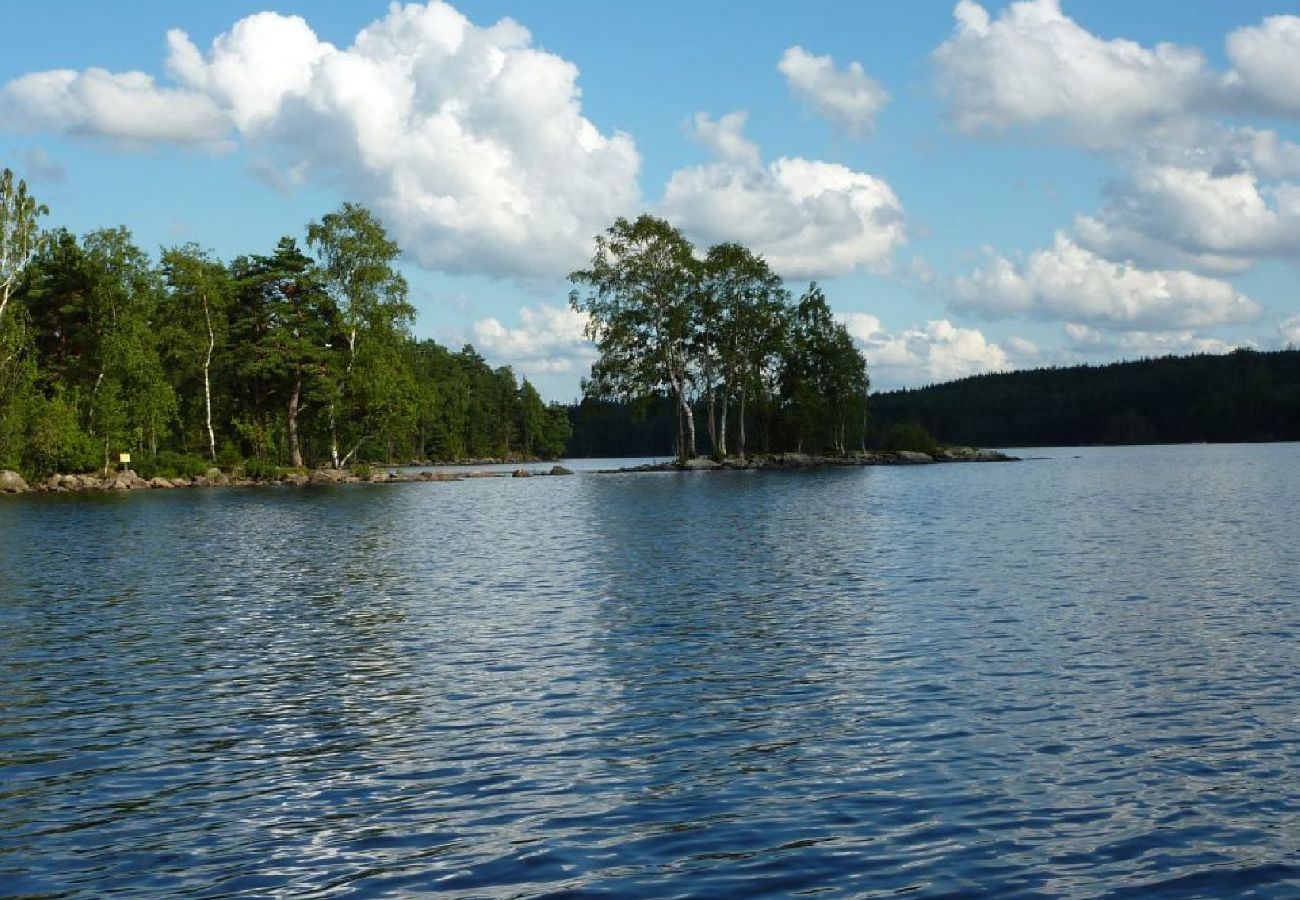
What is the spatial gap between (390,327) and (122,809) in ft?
319

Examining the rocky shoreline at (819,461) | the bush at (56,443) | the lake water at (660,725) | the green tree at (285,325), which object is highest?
the green tree at (285,325)

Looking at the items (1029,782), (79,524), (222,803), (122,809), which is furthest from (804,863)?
(79,524)

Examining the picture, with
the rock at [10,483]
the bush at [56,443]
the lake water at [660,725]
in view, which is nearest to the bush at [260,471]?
the bush at [56,443]

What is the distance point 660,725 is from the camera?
17797mm

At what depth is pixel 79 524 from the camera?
60656mm

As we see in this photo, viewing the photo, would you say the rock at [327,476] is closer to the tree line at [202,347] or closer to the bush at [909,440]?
A: the tree line at [202,347]

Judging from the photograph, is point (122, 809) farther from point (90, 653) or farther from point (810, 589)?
point (810, 589)

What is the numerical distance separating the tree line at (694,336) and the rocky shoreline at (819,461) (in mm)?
1940

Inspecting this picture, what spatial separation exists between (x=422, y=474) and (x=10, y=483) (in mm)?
40676

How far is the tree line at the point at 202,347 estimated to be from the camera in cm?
10031

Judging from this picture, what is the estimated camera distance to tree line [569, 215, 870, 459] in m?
118

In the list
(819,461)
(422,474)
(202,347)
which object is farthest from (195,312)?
(819,461)

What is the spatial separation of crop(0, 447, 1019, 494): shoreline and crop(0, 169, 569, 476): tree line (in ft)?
6.14

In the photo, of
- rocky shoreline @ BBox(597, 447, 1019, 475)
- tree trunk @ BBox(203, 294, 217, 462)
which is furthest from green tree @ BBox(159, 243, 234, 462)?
rocky shoreline @ BBox(597, 447, 1019, 475)
